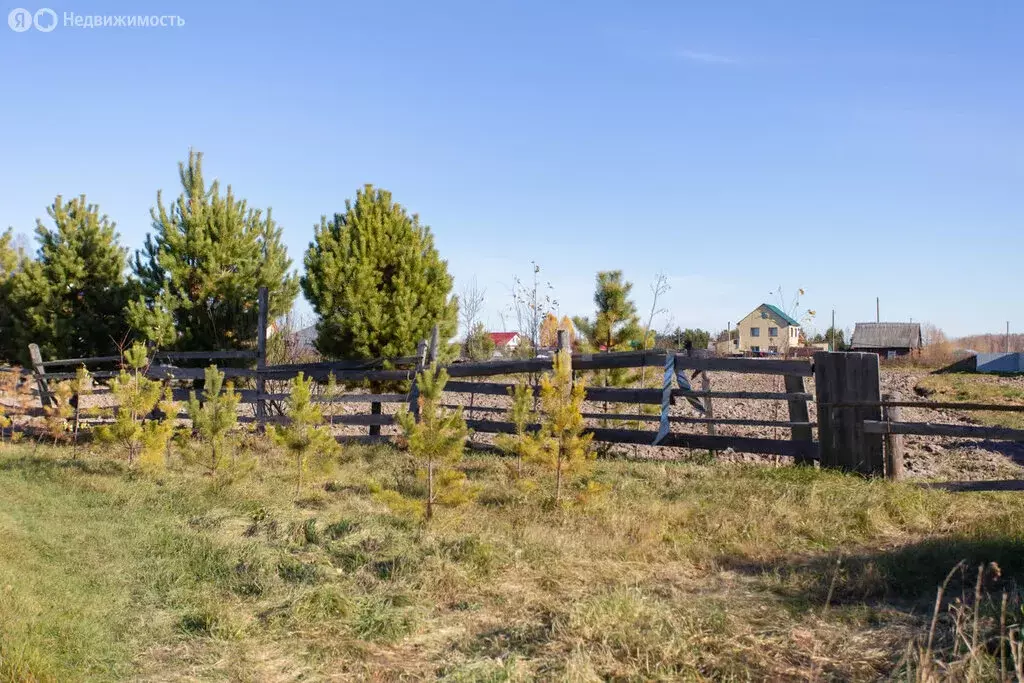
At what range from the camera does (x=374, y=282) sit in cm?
1311

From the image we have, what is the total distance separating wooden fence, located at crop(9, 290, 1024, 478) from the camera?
336 inches

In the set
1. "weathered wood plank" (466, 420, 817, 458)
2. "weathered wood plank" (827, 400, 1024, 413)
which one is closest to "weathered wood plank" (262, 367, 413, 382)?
"weathered wood plank" (466, 420, 817, 458)

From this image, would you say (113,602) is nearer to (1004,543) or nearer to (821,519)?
(821,519)

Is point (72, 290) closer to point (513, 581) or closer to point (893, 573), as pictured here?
point (513, 581)

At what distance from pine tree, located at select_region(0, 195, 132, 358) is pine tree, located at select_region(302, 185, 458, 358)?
495cm

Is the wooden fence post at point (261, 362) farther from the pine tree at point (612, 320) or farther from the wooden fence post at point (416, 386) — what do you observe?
the pine tree at point (612, 320)

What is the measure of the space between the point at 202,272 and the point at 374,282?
373 centimetres

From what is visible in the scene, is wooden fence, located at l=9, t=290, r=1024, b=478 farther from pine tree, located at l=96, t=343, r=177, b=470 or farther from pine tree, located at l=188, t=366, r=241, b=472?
pine tree, located at l=96, t=343, r=177, b=470

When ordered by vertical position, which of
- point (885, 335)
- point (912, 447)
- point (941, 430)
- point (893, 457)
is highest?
point (885, 335)

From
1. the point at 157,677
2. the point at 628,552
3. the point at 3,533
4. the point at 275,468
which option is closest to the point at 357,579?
the point at 157,677

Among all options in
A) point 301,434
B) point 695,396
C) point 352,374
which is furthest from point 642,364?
point 352,374

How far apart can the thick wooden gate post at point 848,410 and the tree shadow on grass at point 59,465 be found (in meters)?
9.20

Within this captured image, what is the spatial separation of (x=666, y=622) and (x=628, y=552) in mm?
1713

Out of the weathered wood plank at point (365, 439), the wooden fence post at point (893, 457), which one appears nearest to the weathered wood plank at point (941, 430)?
the wooden fence post at point (893, 457)
